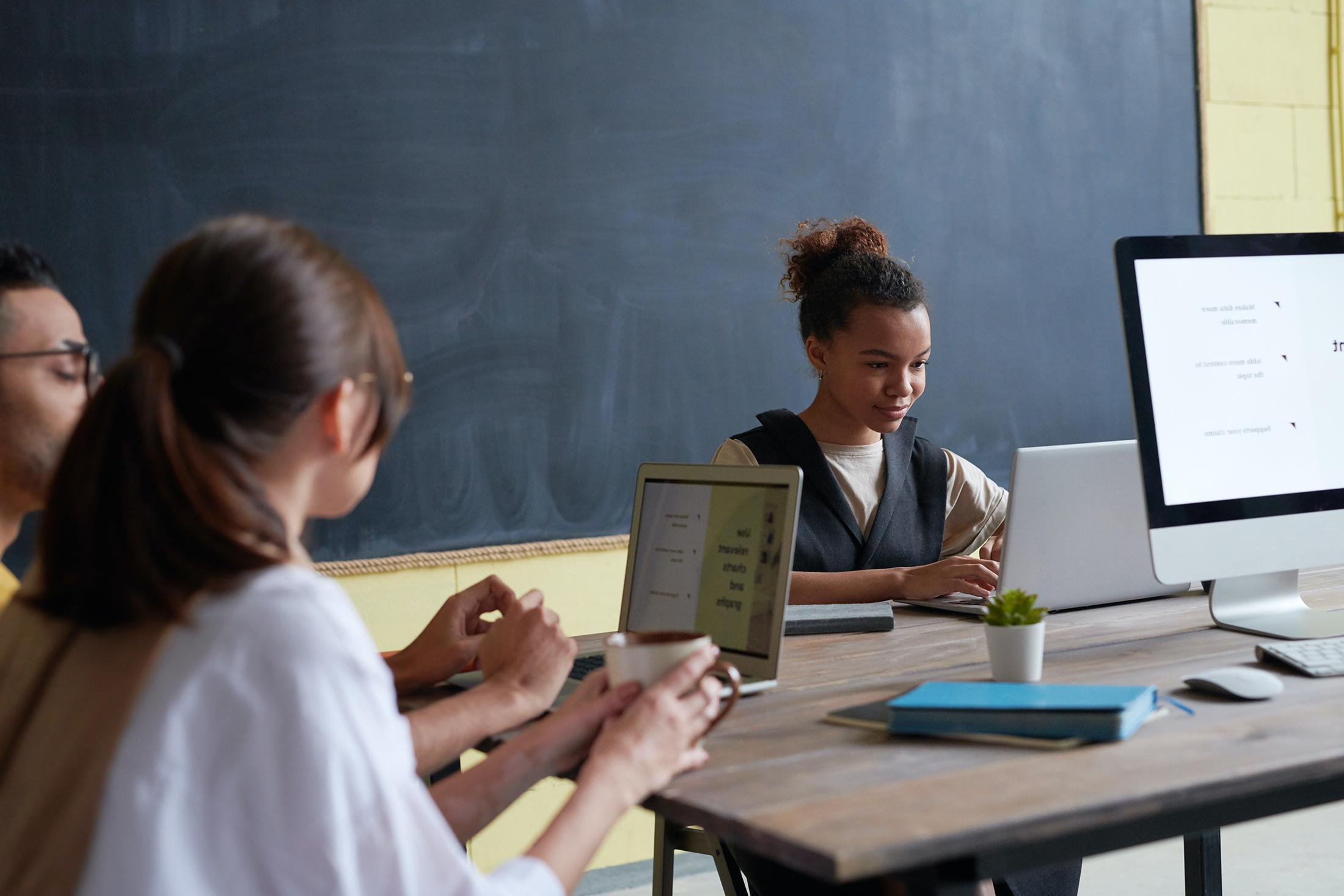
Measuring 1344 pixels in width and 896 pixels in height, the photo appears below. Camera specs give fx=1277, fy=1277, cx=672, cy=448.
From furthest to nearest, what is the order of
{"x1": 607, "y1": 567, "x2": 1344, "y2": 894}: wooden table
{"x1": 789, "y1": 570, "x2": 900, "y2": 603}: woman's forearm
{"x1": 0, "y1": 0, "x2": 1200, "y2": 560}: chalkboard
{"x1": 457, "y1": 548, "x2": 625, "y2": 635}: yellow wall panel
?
{"x1": 457, "y1": 548, "x2": 625, "y2": 635}: yellow wall panel
{"x1": 0, "y1": 0, "x2": 1200, "y2": 560}: chalkboard
{"x1": 789, "y1": 570, "x2": 900, "y2": 603}: woman's forearm
{"x1": 607, "y1": 567, "x2": 1344, "y2": 894}: wooden table

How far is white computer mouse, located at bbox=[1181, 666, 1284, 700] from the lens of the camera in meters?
1.26

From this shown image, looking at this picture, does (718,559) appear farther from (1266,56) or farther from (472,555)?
(1266,56)

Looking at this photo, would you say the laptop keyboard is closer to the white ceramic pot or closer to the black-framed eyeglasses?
the white ceramic pot

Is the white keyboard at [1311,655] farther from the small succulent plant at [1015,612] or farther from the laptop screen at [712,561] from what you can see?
the laptop screen at [712,561]

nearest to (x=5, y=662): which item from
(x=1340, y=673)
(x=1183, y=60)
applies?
(x=1340, y=673)

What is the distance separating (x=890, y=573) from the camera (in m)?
2.04

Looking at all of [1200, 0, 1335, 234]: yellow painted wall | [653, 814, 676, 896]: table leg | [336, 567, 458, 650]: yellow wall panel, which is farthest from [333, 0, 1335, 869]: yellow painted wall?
[653, 814, 676, 896]: table leg

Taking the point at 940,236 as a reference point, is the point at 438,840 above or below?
below

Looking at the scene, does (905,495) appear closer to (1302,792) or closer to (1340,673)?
(1340,673)

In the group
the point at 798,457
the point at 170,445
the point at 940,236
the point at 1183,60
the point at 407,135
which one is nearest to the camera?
the point at 170,445

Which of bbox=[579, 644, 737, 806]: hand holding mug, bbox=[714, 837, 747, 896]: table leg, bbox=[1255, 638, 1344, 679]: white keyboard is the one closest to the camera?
bbox=[579, 644, 737, 806]: hand holding mug

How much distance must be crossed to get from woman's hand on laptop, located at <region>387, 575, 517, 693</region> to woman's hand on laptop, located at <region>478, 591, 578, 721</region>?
62mm

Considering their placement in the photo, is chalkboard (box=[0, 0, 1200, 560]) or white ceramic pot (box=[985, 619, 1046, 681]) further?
chalkboard (box=[0, 0, 1200, 560])

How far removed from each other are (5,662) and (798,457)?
1578 mm
